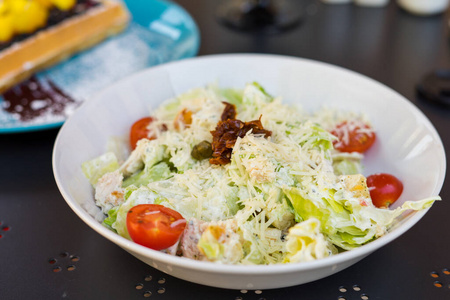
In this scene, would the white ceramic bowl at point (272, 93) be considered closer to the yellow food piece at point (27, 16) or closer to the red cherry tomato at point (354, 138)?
the red cherry tomato at point (354, 138)

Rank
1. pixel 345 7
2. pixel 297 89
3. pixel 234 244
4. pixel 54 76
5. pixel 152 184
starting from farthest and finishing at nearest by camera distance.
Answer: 1. pixel 345 7
2. pixel 54 76
3. pixel 297 89
4. pixel 152 184
5. pixel 234 244

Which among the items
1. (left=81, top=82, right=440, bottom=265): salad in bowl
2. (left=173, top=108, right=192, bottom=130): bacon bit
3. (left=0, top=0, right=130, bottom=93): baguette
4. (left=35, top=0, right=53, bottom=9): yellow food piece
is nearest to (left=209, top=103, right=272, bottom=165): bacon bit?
(left=81, top=82, right=440, bottom=265): salad in bowl

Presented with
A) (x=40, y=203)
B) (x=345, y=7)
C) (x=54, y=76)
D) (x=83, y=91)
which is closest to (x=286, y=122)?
(x=40, y=203)

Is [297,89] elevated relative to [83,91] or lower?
elevated

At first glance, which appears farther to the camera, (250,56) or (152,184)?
(250,56)

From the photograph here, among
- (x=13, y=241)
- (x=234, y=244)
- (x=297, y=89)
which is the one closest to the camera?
(x=234, y=244)

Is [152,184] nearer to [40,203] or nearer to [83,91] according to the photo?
[40,203]
